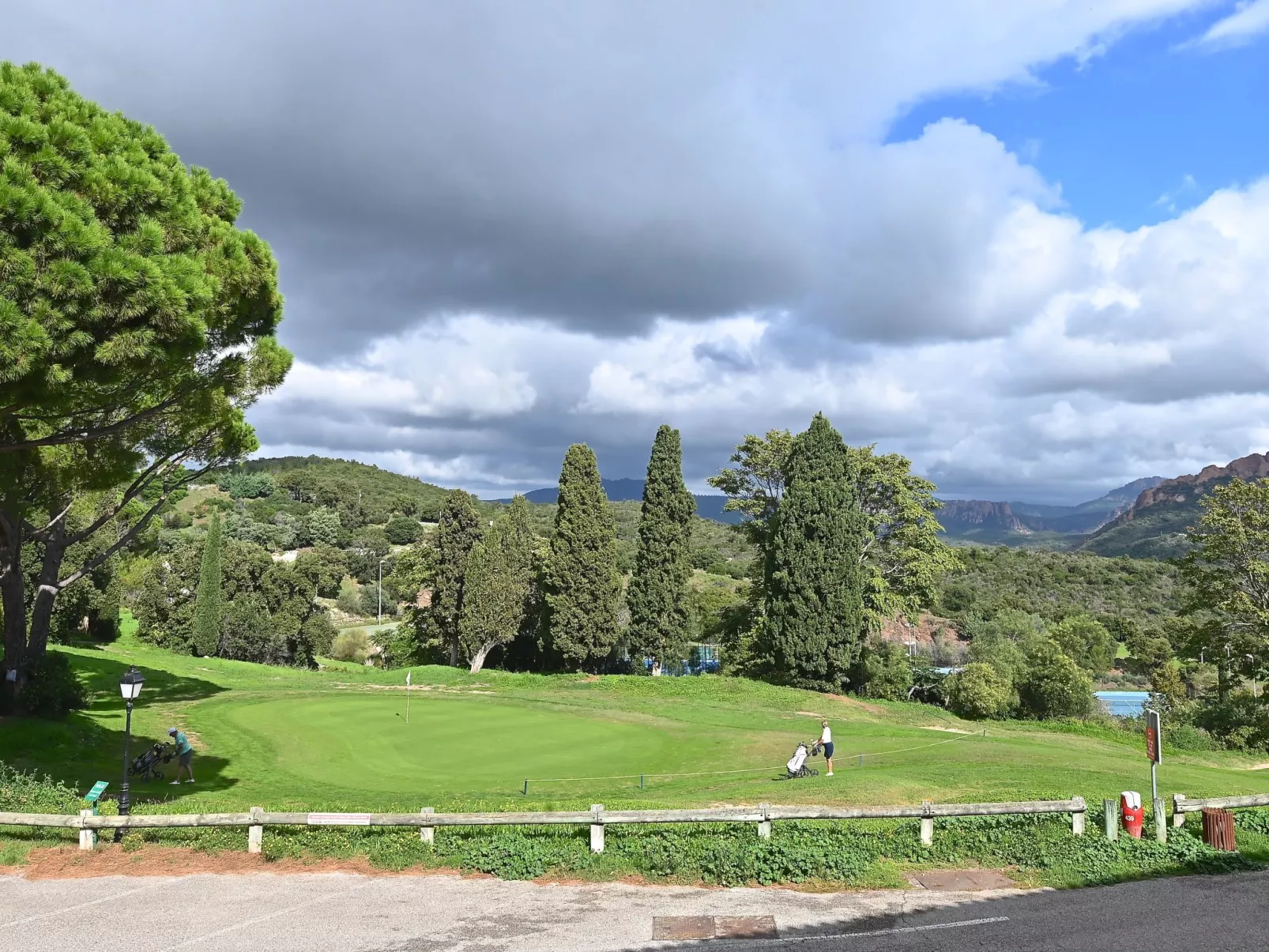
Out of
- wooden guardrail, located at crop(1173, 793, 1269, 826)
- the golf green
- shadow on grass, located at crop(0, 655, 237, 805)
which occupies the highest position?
wooden guardrail, located at crop(1173, 793, 1269, 826)

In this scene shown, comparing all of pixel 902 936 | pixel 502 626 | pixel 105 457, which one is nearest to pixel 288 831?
pixel 902 936

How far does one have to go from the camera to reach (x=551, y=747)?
24750 mm

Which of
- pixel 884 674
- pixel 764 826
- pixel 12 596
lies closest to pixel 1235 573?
pixel 884 674

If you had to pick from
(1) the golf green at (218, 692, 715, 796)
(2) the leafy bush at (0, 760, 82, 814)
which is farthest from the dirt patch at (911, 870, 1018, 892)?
(2) the leafy bush at (0, 760, 82, 814)

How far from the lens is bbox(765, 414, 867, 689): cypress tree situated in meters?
41.6

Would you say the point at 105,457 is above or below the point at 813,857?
above

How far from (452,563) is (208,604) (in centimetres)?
1697

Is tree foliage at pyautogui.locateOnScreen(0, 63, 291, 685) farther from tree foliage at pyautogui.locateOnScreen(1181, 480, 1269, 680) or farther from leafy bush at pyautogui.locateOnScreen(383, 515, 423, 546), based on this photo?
leafy bush at pyautogui.locateOnScreen(383, 515, 423, 546)

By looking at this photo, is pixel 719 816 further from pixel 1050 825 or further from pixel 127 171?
pixel 127 171

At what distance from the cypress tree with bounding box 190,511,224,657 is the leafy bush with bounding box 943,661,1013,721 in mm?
45383

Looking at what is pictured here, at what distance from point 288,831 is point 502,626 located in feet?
118

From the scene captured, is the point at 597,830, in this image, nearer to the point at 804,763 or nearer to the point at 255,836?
the point at 255,836

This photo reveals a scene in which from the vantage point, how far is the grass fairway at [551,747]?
18.0 metres

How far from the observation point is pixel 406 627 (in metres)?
57.8
